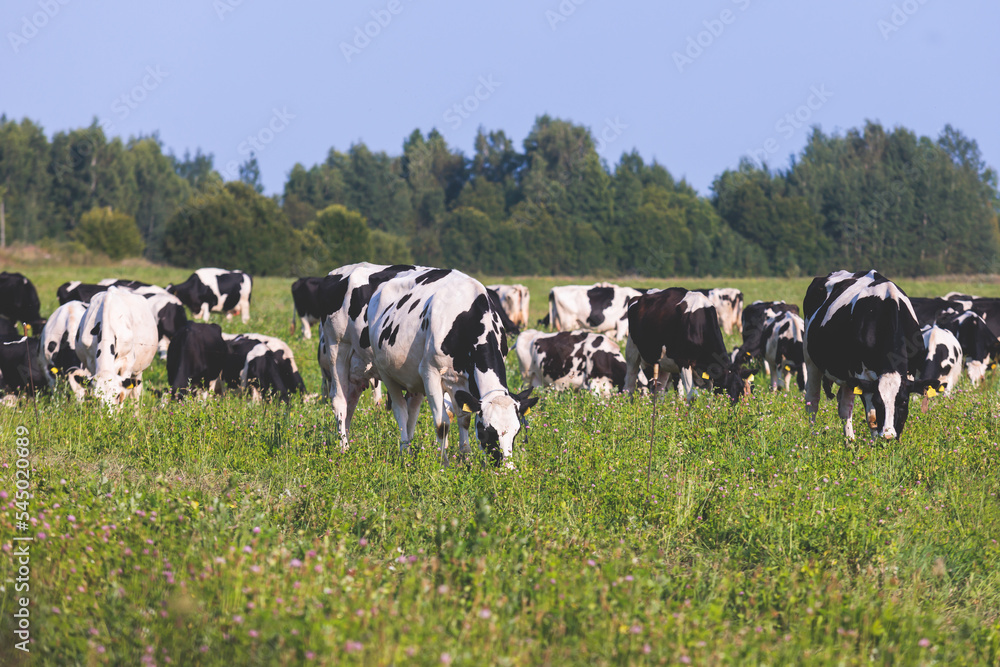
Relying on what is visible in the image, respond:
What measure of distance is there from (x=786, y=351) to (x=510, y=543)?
1152 cm

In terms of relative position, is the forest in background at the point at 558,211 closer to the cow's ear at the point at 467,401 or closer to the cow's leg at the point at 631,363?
the cow's leg at the point at 631,363

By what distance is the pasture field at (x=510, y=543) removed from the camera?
412 cm

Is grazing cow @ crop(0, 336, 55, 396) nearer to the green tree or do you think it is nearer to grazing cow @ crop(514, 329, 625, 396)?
grazing cow @ crop(514, 329, 625, 396)

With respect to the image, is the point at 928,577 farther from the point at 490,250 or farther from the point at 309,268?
the point at 490,250

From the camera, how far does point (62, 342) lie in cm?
1296

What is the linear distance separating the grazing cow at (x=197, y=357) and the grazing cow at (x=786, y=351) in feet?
32.3

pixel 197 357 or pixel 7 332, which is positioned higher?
pixel 7 332

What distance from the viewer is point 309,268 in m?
78.6

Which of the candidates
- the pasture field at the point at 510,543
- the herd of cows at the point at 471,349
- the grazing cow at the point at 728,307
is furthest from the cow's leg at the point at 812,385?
the grazing cow at the point at 728,307

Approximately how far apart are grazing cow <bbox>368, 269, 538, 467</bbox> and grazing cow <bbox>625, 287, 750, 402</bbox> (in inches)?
199

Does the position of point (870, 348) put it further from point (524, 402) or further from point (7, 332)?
point (7, 332)

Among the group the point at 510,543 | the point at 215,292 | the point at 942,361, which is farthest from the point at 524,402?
the point at 215,292

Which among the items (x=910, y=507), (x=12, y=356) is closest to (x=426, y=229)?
(x=12, y=356)

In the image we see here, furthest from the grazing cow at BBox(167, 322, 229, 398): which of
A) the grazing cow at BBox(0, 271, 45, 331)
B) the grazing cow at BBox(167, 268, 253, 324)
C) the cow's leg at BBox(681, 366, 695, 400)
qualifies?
the grazing cow at BBox(167, 268, 253, 324)
